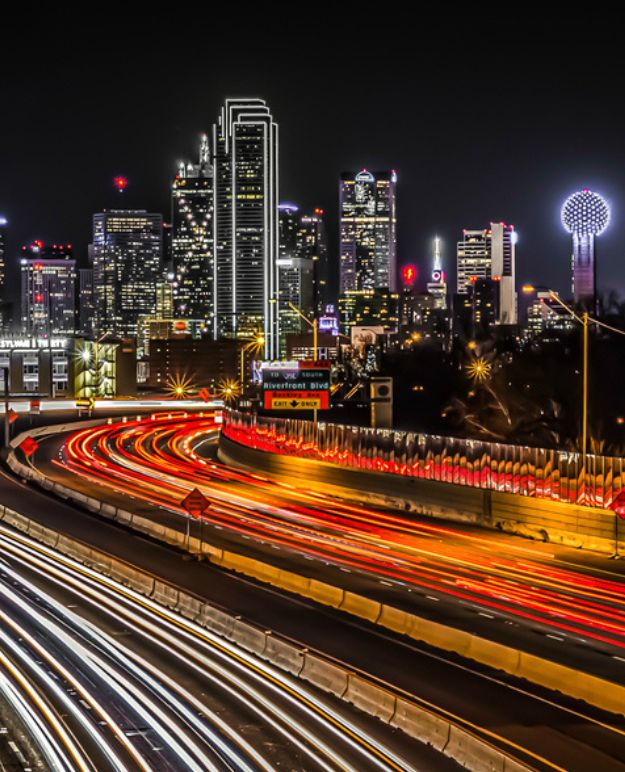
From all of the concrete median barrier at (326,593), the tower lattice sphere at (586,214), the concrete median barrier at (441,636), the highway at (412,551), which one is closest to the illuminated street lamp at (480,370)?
the tower lattice sphere at (586,214)

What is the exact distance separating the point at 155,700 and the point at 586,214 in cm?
11849

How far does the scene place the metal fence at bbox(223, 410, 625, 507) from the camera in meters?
34.7

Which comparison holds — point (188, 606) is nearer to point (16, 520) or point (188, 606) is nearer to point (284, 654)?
point (284, 654)

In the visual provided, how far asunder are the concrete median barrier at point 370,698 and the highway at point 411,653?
1.02 meters

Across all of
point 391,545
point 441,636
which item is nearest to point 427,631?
point 441,636

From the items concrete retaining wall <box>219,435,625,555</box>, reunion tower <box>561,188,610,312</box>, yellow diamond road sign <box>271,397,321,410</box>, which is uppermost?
reunion tower <box>561,188,610,312</box>

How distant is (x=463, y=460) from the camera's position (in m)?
Answer: 40.2

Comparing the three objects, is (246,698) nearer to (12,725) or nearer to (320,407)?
(12,725)

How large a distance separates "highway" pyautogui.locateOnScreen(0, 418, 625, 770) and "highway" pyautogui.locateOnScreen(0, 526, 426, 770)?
56.0 inches

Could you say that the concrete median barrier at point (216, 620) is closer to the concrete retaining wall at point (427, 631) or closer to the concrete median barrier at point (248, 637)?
the concrete retaining wall at point (427, 631)

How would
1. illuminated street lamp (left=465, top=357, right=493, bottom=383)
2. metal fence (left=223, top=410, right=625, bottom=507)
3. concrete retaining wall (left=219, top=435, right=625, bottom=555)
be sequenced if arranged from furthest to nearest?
illuminated street lamp (left=465, top=357, right=493, bottom=383) → metal fence (left=223, top=410, right=625, bottom=507) → concrete retaining wall (left=219, top=435, right=625, bottom=555)

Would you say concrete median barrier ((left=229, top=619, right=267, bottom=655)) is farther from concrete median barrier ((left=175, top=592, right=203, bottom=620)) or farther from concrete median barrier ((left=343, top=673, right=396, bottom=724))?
concrete median barrier ((left=343, top=673, right=396, bottom=724))

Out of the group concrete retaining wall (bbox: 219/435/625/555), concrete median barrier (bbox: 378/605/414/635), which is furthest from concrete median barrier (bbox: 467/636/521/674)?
concrete retaining wall (bbox: 219/435/625/555)

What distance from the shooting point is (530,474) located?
37094mm
